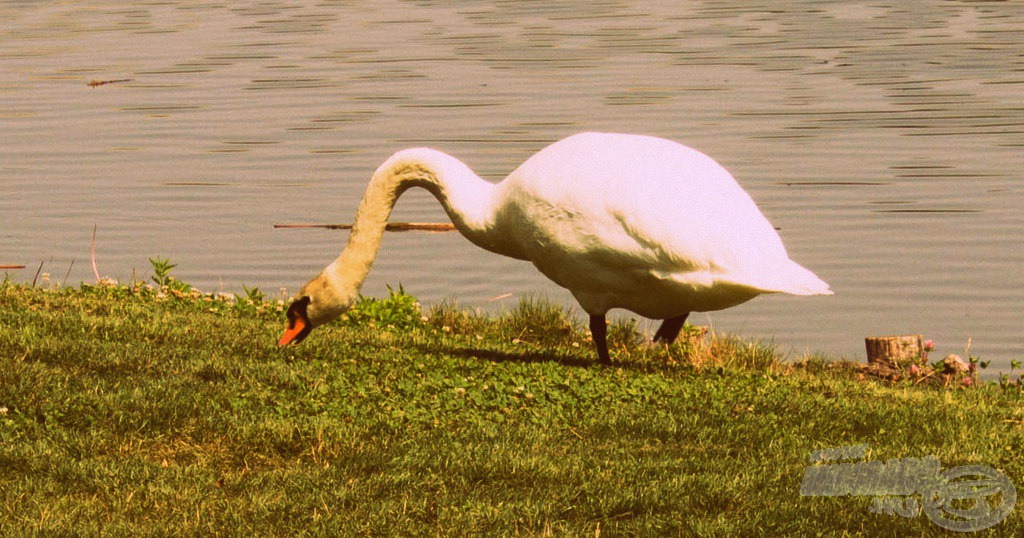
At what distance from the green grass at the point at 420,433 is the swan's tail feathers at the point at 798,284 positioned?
34.3 inches

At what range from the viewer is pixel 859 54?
4059cm

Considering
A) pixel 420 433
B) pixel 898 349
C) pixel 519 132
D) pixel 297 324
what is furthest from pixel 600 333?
pixel 519 132

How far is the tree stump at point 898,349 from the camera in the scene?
15.0 meters

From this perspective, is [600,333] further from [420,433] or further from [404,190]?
[420,433]

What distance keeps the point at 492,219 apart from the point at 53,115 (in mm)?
22242

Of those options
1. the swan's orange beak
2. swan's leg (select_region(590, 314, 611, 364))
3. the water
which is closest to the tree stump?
the water

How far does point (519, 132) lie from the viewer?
95.8 ft

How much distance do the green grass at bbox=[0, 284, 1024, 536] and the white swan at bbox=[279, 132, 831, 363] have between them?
0.62 meters

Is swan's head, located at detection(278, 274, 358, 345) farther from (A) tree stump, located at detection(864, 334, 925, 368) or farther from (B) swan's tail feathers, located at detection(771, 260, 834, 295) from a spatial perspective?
(A) tree stump, located at detection(864, 334, 925, 368)

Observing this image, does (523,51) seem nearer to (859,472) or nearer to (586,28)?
(586,28)

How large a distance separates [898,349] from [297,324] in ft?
18.5

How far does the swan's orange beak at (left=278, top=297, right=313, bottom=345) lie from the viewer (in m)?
12.7

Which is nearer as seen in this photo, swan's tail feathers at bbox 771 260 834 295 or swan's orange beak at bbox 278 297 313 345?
swan's tail feathers at bbox 771 260 834 295

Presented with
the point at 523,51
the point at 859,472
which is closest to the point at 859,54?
the point at 523,51
